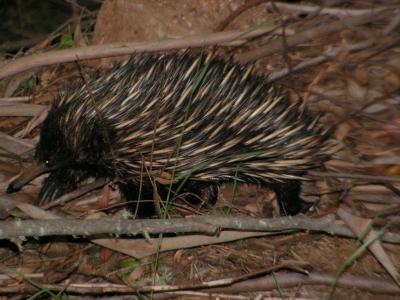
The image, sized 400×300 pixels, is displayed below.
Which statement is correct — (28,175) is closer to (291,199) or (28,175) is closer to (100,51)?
(100,51)

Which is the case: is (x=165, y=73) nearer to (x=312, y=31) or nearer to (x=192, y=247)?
Result: (x=192, y=247)

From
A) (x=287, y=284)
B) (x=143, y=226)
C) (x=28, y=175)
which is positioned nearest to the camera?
(x=143, y=226)

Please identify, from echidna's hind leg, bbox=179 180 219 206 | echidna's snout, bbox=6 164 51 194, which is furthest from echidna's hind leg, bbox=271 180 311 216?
echidna's snout, bbox=6 164 51 194

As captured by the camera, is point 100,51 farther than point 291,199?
Yes

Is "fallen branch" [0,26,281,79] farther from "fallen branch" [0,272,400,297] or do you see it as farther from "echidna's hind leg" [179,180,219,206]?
"fallen branch" [0,272,400,297]

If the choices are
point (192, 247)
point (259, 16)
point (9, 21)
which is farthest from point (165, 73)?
point (9, 21)

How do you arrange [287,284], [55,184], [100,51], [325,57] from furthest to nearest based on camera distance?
[325,57], [100,51], [55,184], [287,284]

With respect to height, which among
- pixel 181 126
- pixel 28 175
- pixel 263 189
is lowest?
pixel 263 189

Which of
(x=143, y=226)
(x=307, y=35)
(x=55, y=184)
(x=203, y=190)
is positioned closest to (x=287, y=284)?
(x=143, y=226)

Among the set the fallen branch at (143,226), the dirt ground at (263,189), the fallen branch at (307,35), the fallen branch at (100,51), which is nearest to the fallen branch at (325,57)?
the dirt ground at (263,189)
